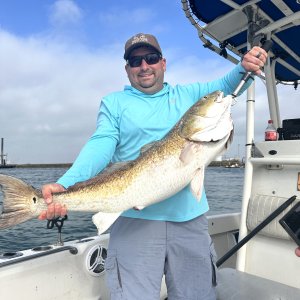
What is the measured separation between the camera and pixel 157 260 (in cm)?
288

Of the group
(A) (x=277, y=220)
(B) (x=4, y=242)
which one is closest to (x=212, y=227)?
(A) (x=277, y=220)

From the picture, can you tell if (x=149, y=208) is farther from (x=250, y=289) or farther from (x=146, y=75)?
(x=250, y=289)

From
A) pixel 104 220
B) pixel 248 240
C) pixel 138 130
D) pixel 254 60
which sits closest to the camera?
pixel 104 220

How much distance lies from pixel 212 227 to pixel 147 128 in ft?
9.54

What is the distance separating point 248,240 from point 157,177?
198 cm

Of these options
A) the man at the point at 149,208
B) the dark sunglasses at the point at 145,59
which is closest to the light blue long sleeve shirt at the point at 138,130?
the man at the point at 149,208

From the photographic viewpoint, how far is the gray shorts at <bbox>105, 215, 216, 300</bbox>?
285 cm

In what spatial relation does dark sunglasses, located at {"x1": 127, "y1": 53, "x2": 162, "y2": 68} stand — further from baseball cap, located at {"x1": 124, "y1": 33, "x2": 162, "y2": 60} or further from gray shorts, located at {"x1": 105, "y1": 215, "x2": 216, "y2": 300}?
gray shorts, located at {"x1": 105, "y1": 215, "x2": 216, "y2": 300}

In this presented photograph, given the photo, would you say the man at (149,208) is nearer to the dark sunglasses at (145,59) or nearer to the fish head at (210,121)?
the dark sunglasses at (145,59)

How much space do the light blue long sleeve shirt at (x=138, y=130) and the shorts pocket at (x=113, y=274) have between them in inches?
14.4

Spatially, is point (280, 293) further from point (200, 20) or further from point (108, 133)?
point (200, 20)

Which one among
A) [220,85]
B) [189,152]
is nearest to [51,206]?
[189,152]

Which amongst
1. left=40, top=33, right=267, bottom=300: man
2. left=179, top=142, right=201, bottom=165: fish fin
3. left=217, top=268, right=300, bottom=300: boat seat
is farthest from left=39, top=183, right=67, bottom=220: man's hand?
left=217, top=268, right=300, bottom=300: boat seat

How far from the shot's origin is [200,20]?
490cm
